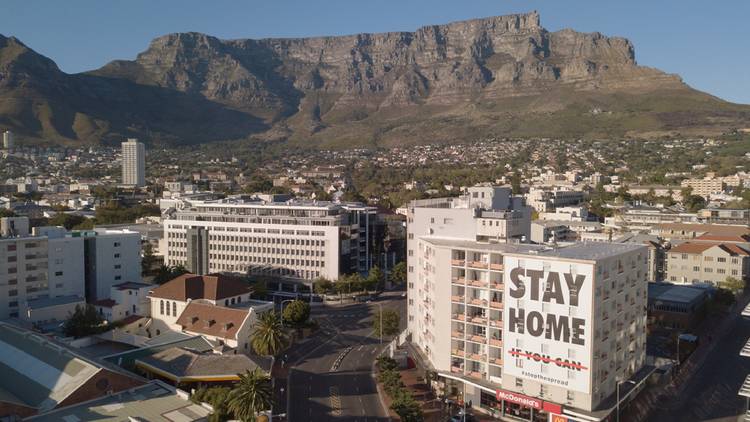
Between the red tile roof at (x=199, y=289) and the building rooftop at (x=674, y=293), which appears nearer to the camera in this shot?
the red tile roof at (x=199, y=289)

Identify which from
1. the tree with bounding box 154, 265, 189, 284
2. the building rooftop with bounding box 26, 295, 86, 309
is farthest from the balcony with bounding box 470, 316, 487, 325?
the tree with bounding box 154, 265, 189, 284

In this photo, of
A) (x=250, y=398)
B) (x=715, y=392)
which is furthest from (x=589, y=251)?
(x=250, y=398)

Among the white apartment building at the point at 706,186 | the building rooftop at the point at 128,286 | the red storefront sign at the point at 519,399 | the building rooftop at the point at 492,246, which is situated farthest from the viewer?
the white apartment building at the point at 706,186

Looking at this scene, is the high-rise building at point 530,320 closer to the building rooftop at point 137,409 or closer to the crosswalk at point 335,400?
the crosswalk at point 335,400

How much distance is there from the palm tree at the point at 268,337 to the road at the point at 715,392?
95.9 feet

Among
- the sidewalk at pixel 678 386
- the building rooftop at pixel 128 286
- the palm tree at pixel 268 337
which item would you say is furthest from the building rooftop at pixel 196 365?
the sidewalk at pixel 678 386

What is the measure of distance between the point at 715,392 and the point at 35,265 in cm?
6513

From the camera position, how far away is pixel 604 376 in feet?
143

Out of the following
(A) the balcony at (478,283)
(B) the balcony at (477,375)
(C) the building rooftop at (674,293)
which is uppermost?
(A) the balcony at (478,283)

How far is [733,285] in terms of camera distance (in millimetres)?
80000

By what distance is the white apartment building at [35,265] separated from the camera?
6606 centimetres

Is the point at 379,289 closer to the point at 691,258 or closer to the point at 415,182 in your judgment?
the point at 691,258

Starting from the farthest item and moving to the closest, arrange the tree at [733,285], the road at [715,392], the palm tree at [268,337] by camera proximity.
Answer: the tree at [733,285], the palm tree at [268,337], the road at [715,392]

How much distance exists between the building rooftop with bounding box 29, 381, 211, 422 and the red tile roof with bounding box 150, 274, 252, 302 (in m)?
18.2
